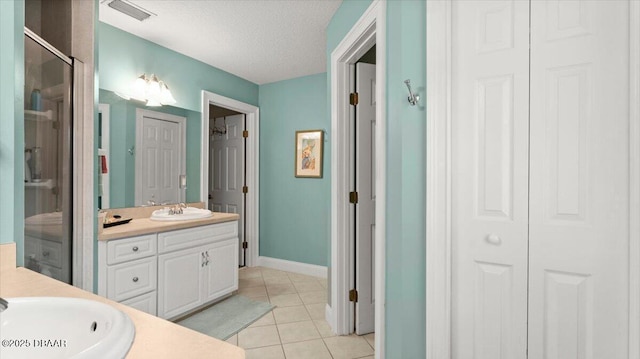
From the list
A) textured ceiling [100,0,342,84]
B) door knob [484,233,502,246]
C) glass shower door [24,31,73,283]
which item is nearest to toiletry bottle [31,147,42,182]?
glass shower door [24,31,73,283]

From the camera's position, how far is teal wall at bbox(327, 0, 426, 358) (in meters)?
1.37

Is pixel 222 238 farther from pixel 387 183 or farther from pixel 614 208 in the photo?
pixel 614 208

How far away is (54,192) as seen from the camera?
1.61 m

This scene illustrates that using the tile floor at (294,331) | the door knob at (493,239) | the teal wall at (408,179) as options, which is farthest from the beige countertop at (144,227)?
the door knob at (493,239)

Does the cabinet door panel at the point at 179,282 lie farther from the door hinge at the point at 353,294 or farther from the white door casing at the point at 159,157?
the door hinge at the point at 353,294

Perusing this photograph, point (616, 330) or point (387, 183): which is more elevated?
point (387, 183)

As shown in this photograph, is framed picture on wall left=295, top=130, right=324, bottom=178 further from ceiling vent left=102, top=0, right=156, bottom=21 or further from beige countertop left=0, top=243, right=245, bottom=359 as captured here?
beige countertop left=0, top=243, right=245, bottom=359

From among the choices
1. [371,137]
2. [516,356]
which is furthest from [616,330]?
[371,137]

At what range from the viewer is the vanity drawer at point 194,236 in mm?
2325

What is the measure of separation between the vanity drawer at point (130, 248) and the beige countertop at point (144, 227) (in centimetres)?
4

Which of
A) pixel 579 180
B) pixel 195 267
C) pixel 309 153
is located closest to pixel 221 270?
pixel 195 267

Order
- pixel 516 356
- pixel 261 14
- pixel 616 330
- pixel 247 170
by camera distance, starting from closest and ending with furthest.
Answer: pixel 616 330 → pixel 516 356 → pixel 261 14 → pixel 247 170

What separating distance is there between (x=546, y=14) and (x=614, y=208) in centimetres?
75

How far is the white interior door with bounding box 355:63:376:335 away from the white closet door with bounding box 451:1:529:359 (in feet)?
3.38
